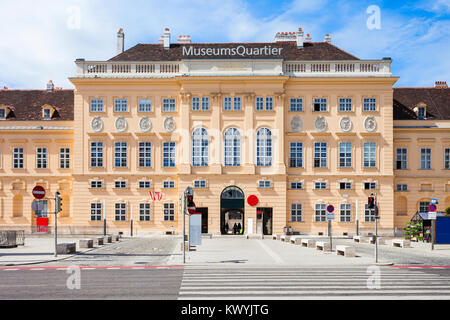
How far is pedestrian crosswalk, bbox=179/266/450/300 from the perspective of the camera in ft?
48.3

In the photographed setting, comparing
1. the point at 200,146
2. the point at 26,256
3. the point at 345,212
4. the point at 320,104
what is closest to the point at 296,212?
the point at 345,212

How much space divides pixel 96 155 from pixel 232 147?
14.1 meters

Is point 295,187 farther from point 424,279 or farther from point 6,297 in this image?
point 6,297

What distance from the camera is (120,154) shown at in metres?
52.1

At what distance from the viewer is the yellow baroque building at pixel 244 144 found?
51031 millimetres

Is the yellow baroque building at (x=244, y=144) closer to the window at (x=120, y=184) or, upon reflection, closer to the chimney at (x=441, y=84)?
the window at (x=120, y=184)

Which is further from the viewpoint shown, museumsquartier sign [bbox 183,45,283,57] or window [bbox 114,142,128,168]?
window [bbox 114,142,128,168]

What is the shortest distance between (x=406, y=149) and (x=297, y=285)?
134 feet

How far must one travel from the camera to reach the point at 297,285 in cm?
1667

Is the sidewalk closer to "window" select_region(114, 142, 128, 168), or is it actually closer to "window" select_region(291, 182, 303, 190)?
"window" select_region(114, 142, 128, 168)

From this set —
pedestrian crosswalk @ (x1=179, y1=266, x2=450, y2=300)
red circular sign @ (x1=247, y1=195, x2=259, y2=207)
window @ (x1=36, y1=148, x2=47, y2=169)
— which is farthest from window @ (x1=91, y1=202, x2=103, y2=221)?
pedestrian crosswalk @ (x1=179, y1=266, x2=450, y2=300)

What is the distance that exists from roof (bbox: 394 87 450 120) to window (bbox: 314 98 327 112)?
327 inches

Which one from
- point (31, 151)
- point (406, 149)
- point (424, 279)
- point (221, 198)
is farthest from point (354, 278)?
point (31, 151)

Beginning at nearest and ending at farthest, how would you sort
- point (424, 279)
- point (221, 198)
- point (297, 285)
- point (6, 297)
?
1. point (6, 297)
2. point (297, 285)
3. point (424, 279)
4. point (221, 198)
